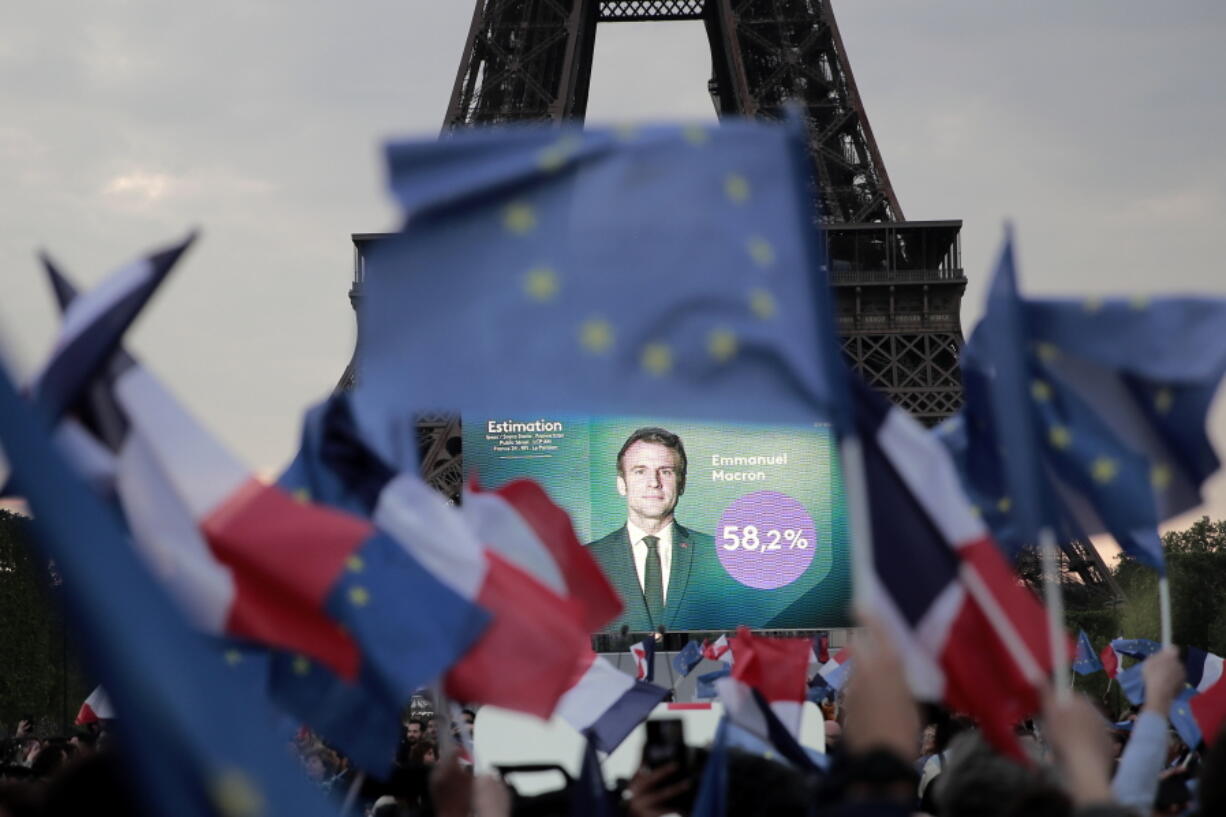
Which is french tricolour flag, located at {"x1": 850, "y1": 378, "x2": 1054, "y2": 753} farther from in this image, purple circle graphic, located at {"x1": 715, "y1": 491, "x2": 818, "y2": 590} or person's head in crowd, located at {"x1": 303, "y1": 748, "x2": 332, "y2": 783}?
purple circle graphic, located at {"x1": 715, "y1": 491, "x2": 818, "y2": 590}

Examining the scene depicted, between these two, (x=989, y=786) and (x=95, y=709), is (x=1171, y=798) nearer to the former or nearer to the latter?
(x=989, y=786)

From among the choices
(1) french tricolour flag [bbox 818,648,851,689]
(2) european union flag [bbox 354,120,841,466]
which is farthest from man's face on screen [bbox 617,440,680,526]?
(2) european union flag [bbox 354,120,841,466]

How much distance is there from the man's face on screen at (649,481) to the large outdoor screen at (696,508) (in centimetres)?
2

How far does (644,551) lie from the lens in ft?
110

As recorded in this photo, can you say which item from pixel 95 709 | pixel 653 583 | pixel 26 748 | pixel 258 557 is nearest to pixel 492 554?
pixel 258 557

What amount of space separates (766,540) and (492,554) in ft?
92.4

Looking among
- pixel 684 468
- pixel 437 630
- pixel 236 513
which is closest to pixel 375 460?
pixel 437 630

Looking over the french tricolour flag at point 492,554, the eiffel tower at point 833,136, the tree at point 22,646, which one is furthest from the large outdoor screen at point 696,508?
the french tricolour flag at point 492,554

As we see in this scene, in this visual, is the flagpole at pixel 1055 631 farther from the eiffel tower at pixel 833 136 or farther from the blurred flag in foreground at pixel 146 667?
the eiffel tower at pixel 833 136

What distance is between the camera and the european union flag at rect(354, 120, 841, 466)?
474cm

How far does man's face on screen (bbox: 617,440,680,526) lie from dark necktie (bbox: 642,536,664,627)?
19.1 inches

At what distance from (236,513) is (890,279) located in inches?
1634

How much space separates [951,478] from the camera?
505 centimetres

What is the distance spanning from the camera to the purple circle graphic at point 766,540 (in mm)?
33656
